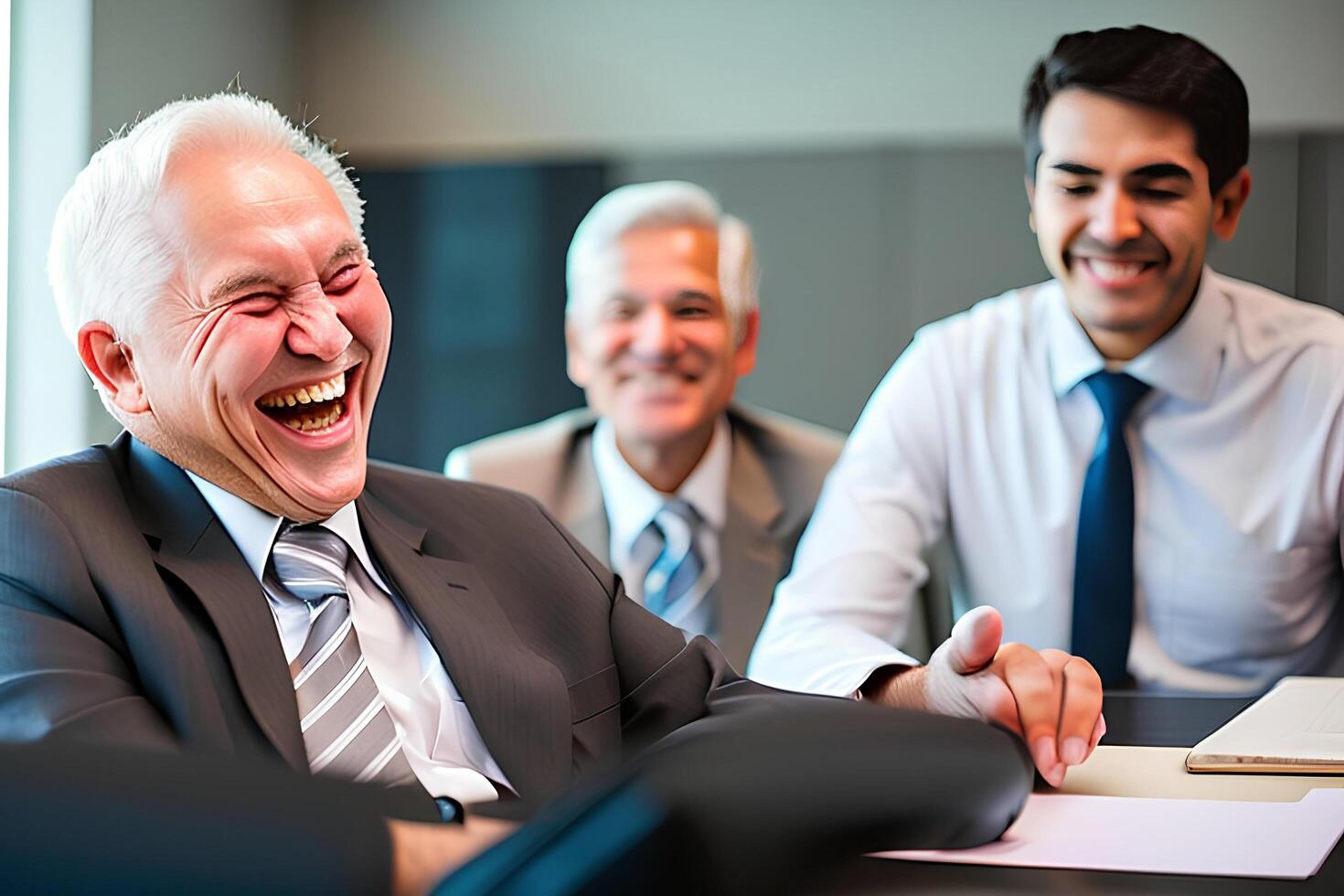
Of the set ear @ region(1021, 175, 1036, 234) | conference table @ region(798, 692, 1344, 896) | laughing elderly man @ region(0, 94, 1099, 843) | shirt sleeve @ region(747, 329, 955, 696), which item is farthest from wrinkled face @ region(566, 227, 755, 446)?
conference table @ region(798, 692, 1344, 896)

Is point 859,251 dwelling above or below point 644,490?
above

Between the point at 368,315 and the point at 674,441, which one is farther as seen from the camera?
the point at 674,441

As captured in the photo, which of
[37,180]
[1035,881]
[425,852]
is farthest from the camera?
[37,180]

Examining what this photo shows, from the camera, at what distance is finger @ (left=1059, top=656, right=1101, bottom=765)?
122 cm

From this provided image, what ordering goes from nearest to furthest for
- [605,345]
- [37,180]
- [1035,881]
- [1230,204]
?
[1035,881], [1230,204], [37,180], [605,345]

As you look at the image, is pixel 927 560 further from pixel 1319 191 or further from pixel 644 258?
pixel 1319 191

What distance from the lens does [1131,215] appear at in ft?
8.95

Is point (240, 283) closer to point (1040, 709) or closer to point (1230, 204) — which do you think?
point (1040, 709)

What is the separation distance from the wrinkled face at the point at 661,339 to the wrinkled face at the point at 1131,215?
803mm

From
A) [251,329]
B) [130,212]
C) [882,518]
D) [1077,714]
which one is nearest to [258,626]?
[251,329]

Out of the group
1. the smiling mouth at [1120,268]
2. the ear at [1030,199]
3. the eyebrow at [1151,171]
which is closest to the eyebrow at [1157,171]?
the eyebrow at [1151,171]

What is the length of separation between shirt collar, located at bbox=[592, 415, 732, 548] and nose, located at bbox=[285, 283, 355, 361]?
178cm

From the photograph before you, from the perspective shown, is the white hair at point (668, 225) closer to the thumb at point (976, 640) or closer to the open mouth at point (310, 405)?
the open mouth at point (310, 405)

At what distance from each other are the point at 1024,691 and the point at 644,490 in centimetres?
196
